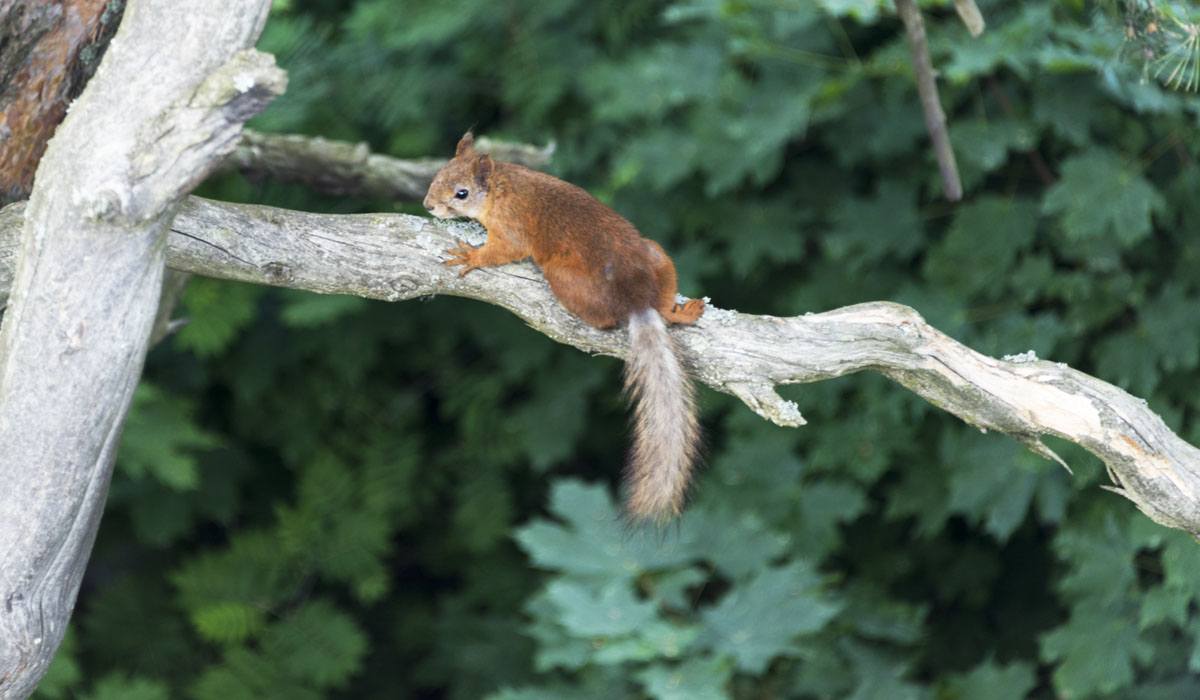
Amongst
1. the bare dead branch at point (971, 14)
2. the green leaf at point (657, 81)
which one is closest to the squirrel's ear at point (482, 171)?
the bare dead branch at point (971, 14)

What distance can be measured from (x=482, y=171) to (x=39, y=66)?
2.79ft

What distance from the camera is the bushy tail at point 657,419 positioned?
223 centimetres

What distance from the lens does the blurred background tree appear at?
3.48m

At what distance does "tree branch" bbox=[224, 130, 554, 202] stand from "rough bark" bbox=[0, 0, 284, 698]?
1159 millimetres

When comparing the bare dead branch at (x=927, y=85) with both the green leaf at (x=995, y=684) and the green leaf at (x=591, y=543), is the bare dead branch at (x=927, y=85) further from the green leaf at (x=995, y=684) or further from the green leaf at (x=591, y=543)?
the green leaf at (x=995, y=684)

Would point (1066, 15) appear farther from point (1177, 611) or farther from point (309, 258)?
point (309, 258)

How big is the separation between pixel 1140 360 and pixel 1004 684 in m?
1.06

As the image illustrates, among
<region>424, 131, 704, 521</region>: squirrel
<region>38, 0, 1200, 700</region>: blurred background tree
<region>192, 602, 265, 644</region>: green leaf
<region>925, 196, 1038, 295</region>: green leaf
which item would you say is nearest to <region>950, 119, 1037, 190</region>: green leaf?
<region>38, 0, 1200, 700</region>: blurred background tree

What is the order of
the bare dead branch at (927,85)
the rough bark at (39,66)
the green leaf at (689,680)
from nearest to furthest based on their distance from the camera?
the rough bark at (39,66)
the bare dead branch at (927,85)
the green leaf at (689,680)

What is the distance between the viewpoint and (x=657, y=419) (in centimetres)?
225

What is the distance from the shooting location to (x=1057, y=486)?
3570 mm

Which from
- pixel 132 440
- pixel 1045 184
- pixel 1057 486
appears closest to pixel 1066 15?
pixel 1045 184

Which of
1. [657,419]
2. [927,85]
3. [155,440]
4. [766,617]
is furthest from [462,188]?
[155,440]

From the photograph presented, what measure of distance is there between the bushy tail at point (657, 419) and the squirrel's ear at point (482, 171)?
502 millimetres
